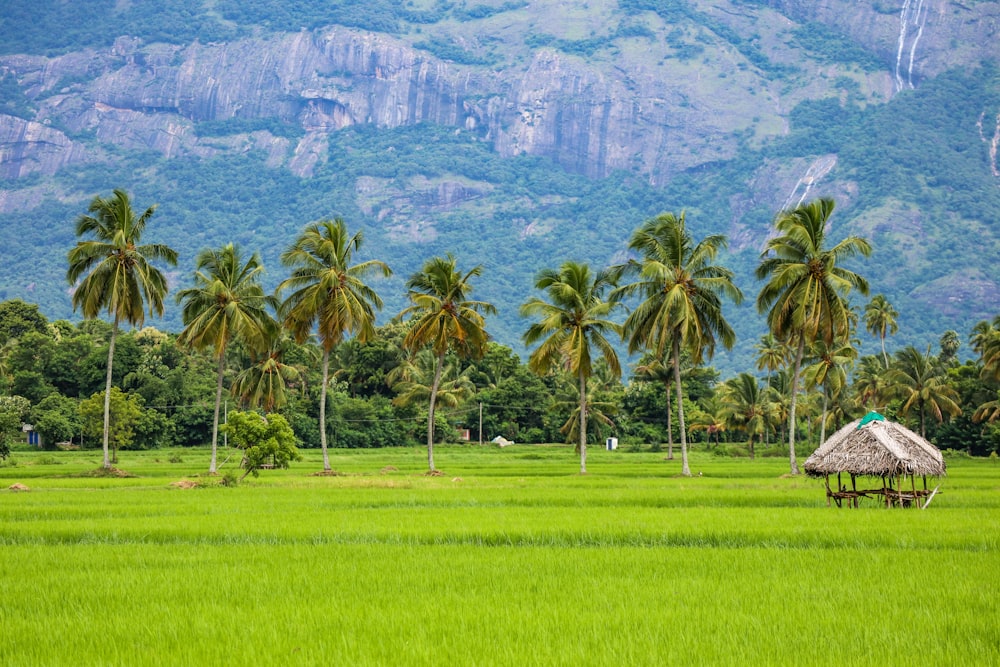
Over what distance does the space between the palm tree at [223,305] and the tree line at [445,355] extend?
12 cm

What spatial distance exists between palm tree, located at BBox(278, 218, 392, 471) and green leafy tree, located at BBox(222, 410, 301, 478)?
4.31 meters

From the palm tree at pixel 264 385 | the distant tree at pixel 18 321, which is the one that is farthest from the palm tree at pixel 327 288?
the distant tree at pixel 18 321

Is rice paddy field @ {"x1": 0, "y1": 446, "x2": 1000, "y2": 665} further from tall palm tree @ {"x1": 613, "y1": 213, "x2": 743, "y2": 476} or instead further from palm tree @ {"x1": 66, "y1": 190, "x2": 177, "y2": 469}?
palm tree @ {"x1": 66, "y1": 190, "x2": 177, "y2": 469}

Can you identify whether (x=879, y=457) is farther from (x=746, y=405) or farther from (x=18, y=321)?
(x=18, y=321)

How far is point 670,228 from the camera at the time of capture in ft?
145

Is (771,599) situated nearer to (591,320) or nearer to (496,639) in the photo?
(496,639)

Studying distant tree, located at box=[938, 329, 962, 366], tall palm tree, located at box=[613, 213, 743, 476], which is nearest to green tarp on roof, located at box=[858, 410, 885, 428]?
tall palm tree, located at box=[613, 213, 743, 476]

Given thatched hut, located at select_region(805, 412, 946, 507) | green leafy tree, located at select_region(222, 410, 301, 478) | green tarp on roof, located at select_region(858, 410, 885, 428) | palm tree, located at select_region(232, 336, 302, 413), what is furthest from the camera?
palm tree, located at select_region(232, 336, 302, 413)

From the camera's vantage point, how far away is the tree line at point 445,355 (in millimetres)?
43156

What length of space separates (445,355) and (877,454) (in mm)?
39010

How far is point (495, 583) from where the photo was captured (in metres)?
13.2

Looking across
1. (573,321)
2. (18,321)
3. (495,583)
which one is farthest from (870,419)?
(18,321)

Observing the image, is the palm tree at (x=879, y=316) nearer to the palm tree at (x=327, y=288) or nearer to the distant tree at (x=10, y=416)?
the palm tree at (x=327, y=288)

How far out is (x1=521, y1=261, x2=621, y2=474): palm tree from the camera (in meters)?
46.1
